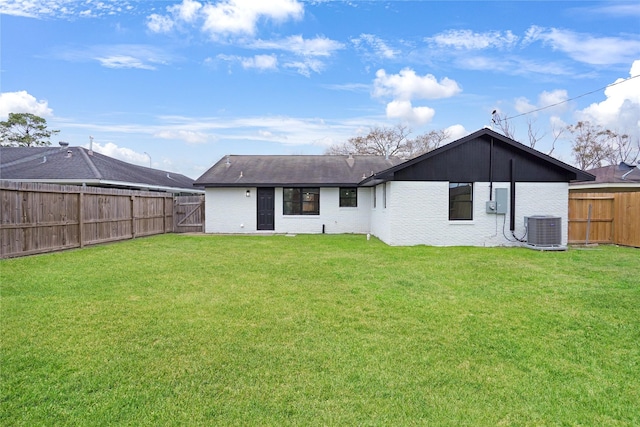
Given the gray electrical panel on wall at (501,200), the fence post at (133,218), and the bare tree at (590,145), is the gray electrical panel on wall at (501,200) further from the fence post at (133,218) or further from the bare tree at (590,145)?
the bare tree at (590,145)

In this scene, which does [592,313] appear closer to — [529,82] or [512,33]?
[512,33]

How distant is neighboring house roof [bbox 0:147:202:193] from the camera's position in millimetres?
17156

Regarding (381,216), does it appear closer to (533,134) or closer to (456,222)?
(456,222)

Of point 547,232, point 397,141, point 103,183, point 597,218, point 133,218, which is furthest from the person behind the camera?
point 397,141

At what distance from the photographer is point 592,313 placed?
16.7 ft

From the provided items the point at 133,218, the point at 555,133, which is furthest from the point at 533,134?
the point at 133,218

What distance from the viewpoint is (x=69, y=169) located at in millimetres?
17938

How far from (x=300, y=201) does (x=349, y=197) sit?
2.30m

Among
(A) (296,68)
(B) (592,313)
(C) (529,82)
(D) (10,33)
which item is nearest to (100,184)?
(D) (10,33)

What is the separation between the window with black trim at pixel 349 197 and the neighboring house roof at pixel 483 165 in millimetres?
5142

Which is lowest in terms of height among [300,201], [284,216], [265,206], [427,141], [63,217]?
[284,216]

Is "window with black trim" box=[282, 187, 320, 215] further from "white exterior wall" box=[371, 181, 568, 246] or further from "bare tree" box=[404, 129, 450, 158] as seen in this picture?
"bare tree" box=[404, 129, 450, 158]

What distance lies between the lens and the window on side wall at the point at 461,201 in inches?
506

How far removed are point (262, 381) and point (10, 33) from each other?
1336cm
